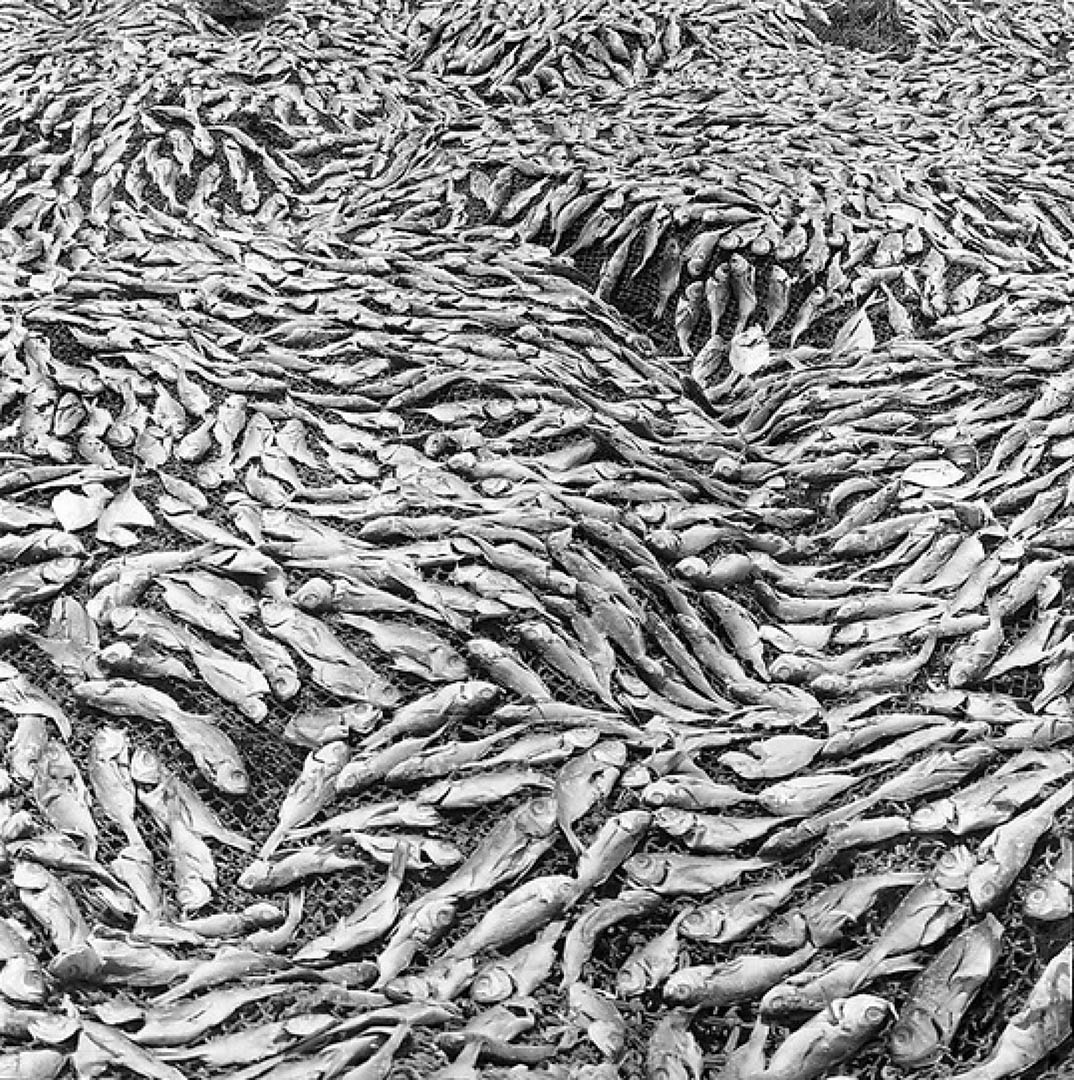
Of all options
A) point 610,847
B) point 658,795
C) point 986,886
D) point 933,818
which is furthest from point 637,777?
point 986,886

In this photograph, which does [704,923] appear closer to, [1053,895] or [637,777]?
[637,777]

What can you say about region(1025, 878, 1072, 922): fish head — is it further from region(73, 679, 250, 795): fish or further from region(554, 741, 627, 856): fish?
region(73, 679, 250, 795): fish

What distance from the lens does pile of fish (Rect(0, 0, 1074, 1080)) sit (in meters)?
2.49

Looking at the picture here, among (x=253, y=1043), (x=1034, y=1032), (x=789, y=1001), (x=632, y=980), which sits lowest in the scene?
(x=253, y=1043)

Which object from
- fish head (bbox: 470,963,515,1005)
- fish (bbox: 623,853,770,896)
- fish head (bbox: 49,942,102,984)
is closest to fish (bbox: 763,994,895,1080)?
fish (bbox: 623,853,770,896)

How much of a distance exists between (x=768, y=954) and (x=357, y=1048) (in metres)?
0.71

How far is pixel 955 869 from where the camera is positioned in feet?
8.30

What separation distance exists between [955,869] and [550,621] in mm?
1043

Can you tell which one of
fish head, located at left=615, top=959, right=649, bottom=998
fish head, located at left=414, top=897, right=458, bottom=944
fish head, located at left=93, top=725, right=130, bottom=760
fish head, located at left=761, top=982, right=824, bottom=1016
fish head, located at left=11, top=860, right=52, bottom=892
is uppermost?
fish head, located at left=761, top=982, right=824, bottom=1016

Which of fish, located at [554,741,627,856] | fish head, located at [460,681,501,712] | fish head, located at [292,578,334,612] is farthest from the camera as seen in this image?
fish head, located at [292,578,334,612]

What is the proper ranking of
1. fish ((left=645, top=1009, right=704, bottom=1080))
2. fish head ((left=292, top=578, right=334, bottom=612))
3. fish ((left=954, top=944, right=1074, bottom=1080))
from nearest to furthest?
fish ((left=954, top=944, right=1074, bottom=1080)) < fish ((left=645, top=1009, right=704, bottom=1080)) < fish head ((left=292, top=578, right=334, bottom=612))

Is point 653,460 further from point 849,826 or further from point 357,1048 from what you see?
point 357,1048

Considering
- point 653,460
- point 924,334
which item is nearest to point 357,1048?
point 653,460

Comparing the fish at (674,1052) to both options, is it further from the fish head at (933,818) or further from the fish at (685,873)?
the fish head at (933,818)
